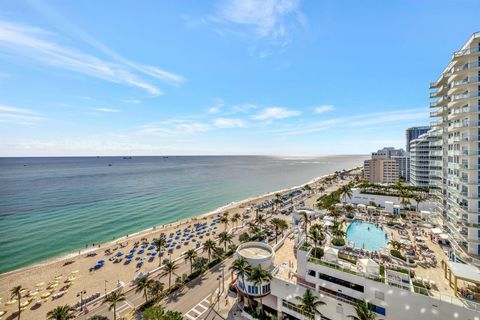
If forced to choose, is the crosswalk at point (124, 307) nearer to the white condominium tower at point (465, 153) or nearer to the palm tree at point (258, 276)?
the palm tree at point (258, 276)

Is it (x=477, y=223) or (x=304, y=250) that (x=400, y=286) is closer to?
(x=304, y=250)

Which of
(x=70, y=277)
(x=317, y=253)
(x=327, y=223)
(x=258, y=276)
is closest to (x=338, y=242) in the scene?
(x=317, y=253)

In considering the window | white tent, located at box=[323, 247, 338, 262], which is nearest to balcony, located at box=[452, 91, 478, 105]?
white tent, located at box=[323, 247, 338, 262]

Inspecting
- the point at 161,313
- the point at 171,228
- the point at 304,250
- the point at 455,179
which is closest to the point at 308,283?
the point at 304,250

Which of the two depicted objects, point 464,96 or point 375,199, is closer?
point 464,96

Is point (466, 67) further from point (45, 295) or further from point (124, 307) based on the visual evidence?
point (45, 295)

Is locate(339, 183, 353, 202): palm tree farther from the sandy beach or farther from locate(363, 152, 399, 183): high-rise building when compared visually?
locate(363, 152, 399, 183): high-rise building
